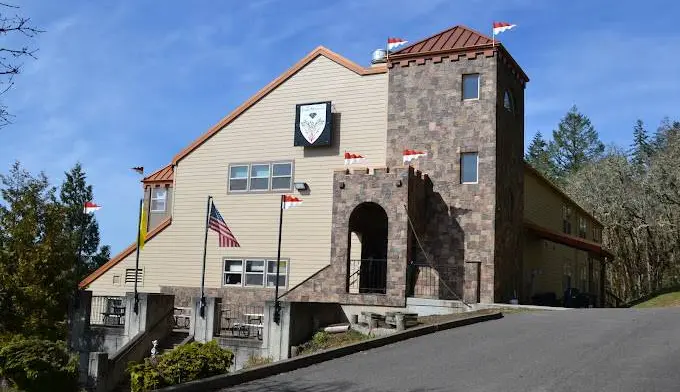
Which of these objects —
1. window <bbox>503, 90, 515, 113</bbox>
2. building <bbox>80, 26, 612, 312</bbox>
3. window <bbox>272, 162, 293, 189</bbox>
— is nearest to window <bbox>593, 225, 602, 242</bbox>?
building <bbox>80, 26, 612, 312</bbox>

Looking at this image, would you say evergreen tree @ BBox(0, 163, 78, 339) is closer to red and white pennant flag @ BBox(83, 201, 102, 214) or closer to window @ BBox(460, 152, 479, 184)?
red and white pennant flag @ BBox(83, 201, 102, 214)

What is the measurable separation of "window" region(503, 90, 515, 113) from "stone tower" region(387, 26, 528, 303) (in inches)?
1.4

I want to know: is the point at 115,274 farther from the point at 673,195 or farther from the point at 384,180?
the point at 673,195

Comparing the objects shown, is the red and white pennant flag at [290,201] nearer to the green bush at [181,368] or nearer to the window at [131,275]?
the window at [131,275]

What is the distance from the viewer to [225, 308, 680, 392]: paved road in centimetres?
950

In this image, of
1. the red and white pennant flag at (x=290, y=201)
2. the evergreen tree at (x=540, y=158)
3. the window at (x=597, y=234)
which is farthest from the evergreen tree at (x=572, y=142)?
the red and white pennant flag at (x=290, y=201)

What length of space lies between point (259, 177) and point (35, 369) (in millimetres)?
10775

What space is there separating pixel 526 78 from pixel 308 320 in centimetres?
1282

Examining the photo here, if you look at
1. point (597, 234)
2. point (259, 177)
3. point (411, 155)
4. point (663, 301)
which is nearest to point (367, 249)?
point (411, 155)

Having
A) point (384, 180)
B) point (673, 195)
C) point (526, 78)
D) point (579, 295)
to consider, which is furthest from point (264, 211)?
point (673, 195)

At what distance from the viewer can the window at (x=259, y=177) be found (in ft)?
85.3

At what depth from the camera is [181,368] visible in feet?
38.2

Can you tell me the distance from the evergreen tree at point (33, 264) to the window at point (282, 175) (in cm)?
823

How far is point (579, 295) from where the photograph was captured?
28234 mm
